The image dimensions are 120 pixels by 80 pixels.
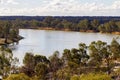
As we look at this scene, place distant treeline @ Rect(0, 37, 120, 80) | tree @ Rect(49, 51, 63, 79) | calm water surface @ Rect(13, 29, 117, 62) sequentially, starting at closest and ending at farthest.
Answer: distant treeline @ Rect(0, 37, 120, 80) → tree @ Rect(49, 51, 63, 79) → calm water surface @ Rect(13, 29, 117, 62)

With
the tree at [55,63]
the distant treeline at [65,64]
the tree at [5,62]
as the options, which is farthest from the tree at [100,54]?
the tree at [5,62]

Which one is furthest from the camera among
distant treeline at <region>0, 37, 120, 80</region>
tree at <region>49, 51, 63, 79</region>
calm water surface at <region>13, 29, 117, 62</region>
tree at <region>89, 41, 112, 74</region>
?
calm water surface at <region>13, 29, 117, 62</region>

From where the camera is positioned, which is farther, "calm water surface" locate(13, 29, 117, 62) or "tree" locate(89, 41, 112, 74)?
"calm water surface" locate(13, 29, 117, 62)

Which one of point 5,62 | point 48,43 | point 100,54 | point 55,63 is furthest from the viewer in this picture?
point 48,43

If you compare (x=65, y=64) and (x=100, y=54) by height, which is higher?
(x=100, y=54)

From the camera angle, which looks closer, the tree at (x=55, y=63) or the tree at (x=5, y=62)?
the tree at (x=5, y=62)

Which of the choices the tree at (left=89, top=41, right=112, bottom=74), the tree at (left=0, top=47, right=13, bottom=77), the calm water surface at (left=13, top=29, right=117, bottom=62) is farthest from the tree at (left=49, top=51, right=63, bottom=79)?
the calm water surface at (left=13, top=29, right=117, bottom=62)

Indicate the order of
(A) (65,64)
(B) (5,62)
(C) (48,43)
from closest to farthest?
1. (B) (5,62)
2. (A) (65,64)
3. (C) (48,43)

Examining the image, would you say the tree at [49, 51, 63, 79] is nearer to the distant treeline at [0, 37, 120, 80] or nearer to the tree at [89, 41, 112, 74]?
the distant treeline at [0, 37, 120, 80]

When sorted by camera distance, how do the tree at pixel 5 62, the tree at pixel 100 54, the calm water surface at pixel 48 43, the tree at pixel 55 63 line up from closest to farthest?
the tree at pixel 5 62 < the tree at pixel 55 63 < the tree at pixel 100 54 < the calm water surface at pixel 48 43

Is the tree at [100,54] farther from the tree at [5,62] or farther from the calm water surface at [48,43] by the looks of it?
the calm water surface at [48,43]

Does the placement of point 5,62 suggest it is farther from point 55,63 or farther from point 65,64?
point 65,64

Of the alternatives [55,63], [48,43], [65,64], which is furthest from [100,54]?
[48,43]

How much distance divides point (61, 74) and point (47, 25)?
125 m
